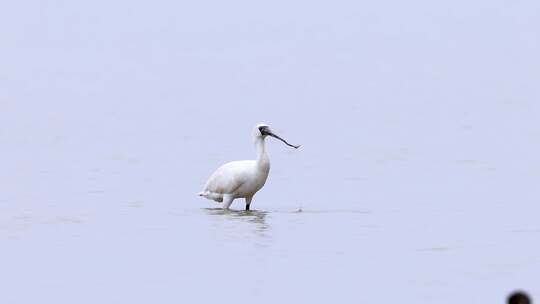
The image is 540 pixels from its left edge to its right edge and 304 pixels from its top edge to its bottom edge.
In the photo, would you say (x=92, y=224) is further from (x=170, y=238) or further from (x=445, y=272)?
(x=445, y=272)

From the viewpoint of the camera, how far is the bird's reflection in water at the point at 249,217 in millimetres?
20831

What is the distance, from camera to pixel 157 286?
1576 cm

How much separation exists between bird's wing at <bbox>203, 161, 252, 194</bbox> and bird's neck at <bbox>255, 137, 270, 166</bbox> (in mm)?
173

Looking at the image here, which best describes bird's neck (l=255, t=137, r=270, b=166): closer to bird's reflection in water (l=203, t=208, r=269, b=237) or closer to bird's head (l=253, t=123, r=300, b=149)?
bird's head (l=253, t=123, r=300, b=149)

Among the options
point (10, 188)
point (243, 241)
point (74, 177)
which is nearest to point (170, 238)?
point (243, 241)

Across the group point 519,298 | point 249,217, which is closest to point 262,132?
point 249,217

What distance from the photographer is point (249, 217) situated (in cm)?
2277

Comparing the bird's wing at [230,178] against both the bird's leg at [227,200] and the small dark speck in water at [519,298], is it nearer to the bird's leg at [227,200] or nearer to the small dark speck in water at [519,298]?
the bird's leg at [227,200]

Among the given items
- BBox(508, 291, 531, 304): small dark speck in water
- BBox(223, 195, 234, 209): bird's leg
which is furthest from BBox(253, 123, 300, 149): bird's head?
BBox(508, 291, 531, 304): small dark speck in water

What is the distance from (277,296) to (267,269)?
166cm

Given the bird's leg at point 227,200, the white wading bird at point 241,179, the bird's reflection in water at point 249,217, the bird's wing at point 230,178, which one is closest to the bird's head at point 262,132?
the white wading bird at point 241,179

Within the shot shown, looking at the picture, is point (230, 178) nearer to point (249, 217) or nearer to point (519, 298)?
point (249, 217)

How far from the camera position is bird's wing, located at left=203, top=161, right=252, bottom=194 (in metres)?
23.7

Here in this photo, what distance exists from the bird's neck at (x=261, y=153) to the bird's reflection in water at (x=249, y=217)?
66 cm
